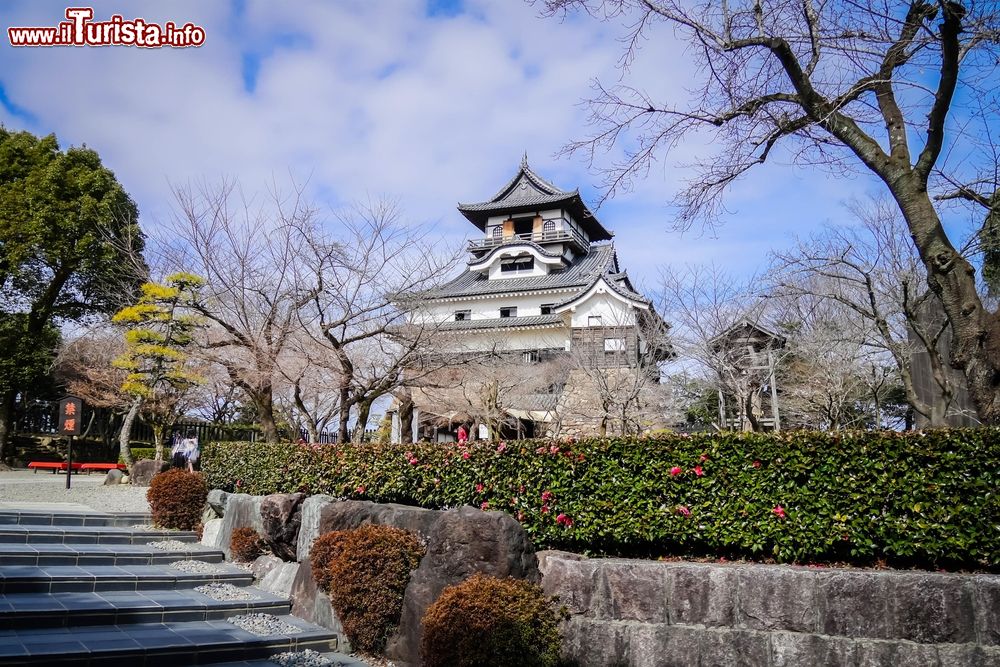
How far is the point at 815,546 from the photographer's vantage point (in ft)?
19.2


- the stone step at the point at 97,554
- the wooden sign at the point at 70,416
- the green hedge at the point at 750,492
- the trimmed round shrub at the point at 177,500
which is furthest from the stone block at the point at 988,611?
the wooden sign at the point at 70,416

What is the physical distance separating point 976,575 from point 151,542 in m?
10.9

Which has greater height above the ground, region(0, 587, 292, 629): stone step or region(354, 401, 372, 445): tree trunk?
region(354, 401, 372, 445): tree trunk

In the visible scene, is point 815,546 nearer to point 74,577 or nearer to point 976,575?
point 976,575

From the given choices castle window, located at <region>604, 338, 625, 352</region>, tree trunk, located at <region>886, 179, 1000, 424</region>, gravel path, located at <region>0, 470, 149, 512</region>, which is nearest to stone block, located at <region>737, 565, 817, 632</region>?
tree trunk, located at <region>886, 179, 1000, 424</region>

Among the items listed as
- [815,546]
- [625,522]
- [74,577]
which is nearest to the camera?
[815,546]

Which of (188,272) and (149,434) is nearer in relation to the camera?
(188,272)

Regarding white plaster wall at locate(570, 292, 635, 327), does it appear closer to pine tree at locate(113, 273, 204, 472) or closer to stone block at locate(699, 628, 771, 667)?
pine tree at locate(113, 273, 204, 472)

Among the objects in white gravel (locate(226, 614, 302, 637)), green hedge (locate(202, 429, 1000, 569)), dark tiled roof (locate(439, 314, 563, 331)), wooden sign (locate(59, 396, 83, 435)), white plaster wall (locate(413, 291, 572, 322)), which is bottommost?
white gravel (locate(226, 614, 302, 637))

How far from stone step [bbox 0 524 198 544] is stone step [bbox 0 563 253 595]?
4.20 ft

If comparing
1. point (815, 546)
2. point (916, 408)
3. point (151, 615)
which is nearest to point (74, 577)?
point (151, 615)

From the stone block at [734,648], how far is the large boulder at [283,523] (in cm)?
571

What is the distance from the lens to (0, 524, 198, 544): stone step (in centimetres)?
930

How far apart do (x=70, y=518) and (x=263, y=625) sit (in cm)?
493
